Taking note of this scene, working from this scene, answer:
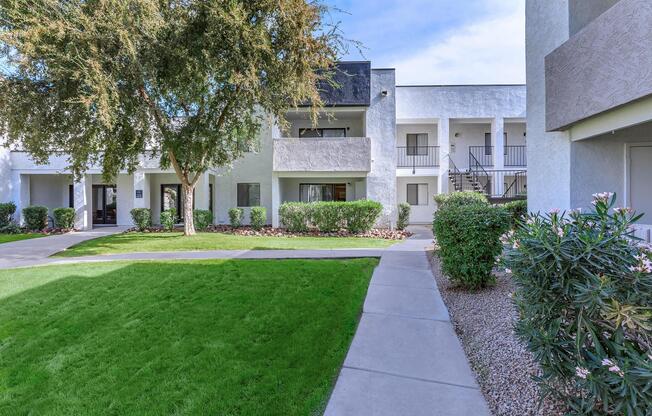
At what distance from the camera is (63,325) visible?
205 inches

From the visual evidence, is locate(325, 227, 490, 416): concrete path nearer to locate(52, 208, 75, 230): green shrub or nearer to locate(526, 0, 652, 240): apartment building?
locate(526, 0, 652, 240): apartment building

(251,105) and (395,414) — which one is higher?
(251,105)

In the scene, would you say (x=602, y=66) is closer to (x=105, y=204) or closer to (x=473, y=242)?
(x=473, y=242)

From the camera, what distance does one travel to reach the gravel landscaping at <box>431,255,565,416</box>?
9.82 ft

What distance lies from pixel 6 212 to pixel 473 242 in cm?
2249

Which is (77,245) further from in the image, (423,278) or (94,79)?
(423,278)

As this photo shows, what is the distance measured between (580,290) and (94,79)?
38.0 ft

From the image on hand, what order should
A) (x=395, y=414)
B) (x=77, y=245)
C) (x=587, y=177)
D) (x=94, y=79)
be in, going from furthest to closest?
(x=77, y=245)
(x=94, y=79)
(x=587, y=177)
(x=395, y=414)

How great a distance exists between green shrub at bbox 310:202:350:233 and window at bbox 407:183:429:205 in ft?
25.6

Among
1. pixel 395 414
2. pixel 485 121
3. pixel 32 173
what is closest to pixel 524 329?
pixel 395 414

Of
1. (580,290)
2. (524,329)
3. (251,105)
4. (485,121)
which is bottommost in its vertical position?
(524,329)

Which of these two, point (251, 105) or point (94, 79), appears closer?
point (94, 79)

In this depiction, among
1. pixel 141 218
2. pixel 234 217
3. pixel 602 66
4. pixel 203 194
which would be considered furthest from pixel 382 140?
pixel 141 218

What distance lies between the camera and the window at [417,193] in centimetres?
2200
